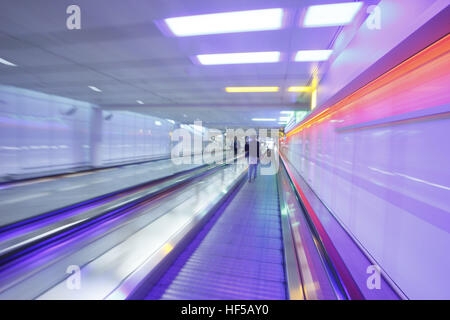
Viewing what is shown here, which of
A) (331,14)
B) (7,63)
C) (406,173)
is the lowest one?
(406,173)

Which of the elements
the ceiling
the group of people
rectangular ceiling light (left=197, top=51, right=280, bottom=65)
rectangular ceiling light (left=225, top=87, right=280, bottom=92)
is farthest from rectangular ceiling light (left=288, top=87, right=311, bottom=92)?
the group of people

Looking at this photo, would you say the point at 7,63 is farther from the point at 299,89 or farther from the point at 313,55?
the point at 299,89

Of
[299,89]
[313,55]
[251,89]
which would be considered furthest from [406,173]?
[251,89]

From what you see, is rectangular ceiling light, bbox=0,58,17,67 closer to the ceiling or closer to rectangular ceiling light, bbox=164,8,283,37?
the ceiling

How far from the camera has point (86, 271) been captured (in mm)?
2607

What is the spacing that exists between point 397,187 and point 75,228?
5.07 metres

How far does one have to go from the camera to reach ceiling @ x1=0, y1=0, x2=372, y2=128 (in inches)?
121

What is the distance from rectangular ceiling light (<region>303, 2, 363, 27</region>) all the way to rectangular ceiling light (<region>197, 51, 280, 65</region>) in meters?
1.22

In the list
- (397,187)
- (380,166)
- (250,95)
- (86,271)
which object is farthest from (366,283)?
(250,95)

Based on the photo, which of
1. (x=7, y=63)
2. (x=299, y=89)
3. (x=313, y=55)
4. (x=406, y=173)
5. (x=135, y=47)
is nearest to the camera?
(x=406, y=173)

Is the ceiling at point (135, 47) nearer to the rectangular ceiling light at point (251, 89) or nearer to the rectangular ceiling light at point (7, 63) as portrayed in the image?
the rectangular ceiling light at point (7, 63)

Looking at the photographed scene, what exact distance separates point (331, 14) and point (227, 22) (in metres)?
1.60

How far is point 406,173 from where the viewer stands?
218 centimetres

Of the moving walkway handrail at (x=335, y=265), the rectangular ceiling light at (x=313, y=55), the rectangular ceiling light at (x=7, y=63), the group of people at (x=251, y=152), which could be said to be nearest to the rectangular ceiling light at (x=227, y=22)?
the rectangular ceiling light at (x=313, y=55)
